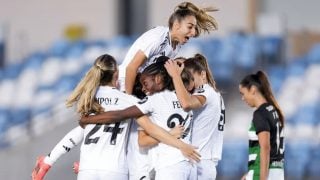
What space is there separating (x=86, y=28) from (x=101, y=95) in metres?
15.0

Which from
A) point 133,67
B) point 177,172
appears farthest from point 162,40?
point 177,172

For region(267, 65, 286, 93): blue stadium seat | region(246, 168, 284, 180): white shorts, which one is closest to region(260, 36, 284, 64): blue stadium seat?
region(267, 65, 286, 93): blue stadium seat

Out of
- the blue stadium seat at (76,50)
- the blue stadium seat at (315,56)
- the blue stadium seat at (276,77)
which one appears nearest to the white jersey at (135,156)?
the blue stadium seat at (276,77)

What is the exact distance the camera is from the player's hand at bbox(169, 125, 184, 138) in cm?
818

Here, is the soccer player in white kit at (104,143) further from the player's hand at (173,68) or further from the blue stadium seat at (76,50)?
the blue stadium seat at (76,50)

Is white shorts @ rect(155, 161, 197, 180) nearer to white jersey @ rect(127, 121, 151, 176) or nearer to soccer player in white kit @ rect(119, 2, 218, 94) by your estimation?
white jersey @ rect(127, 121, 151, 176)

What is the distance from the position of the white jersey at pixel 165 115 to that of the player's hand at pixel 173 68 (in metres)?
0.14

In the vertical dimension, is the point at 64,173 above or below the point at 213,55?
below

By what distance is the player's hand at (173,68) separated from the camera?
27.0ft

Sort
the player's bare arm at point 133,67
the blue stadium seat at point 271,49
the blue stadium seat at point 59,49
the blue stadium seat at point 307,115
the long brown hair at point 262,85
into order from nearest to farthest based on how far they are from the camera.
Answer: the player's bare arm at point 133,67, the long brown hair at point 262,85, the blue stadium seat at point 307,115, the blue stadium seat at point 271,49, the blue stadium seat at point 59,49

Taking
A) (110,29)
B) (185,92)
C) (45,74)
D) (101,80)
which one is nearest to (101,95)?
(101,80)

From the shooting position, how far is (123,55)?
19484mm

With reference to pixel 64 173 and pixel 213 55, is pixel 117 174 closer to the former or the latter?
pixel 64 173

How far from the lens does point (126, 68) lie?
8.65 metres
